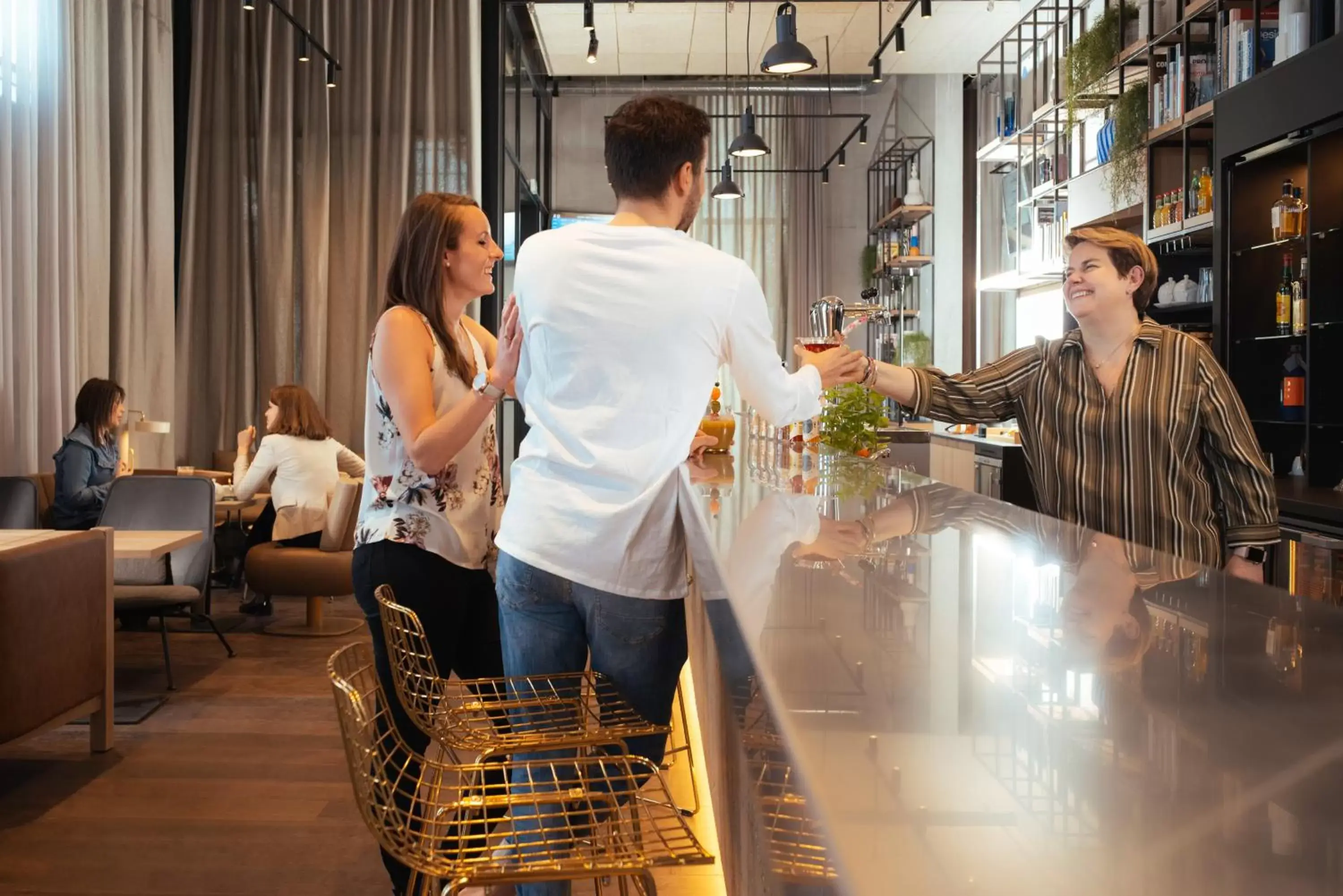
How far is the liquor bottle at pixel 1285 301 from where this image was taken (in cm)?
476

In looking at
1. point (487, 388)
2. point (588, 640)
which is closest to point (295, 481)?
point (487, 388)

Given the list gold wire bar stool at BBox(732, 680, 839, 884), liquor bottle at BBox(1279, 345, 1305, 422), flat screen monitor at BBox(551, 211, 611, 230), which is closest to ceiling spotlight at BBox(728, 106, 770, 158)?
flat screen monitor at BBox(551, 211, 611, 230)

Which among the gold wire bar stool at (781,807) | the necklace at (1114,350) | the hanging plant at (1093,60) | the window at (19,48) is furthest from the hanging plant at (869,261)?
the gold wire bar stool at (781,807)

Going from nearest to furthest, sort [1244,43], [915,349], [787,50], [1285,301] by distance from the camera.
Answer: [1285,301], [1244,43], [787,50], [915,349]

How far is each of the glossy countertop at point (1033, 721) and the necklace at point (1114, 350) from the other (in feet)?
4.06

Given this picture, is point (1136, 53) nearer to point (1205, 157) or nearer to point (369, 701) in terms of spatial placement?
point (1205, 157)

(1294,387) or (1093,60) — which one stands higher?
(1093,60)

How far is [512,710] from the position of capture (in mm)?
1973

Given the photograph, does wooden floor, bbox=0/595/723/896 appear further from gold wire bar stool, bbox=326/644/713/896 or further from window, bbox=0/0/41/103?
window, bbox=0/0/41/103

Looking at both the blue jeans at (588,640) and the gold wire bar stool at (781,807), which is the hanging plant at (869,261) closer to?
the blue jeans at (588,640)

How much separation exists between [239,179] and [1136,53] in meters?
6.07

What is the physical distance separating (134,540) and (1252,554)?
390 cm

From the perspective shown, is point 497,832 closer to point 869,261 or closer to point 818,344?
point 818,344

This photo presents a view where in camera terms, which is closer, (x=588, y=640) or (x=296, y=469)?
(x=588, y=640)
